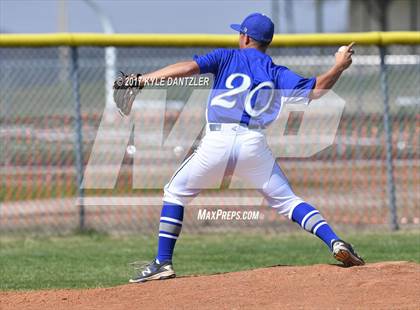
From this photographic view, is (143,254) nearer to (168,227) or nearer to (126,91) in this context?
(168,227)

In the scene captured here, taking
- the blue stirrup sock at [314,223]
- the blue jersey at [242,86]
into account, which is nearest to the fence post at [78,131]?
the blue jersey at [242,86]

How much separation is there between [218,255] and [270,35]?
3161mm

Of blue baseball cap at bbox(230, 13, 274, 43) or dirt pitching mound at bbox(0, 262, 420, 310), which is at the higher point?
blue baseball cap at bbox(230, 13, 274, 43)

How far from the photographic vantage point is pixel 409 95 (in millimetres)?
12695

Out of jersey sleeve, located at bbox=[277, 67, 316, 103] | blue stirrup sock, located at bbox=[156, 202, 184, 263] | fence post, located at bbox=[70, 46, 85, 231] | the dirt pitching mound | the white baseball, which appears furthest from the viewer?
the white baseball

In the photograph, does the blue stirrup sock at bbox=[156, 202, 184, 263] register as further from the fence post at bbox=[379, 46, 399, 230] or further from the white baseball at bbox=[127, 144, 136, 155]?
the fence post at bbox=[379, 46, 399, 230]

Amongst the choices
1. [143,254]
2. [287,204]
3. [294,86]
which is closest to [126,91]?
[294,86]

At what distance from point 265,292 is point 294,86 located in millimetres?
1522

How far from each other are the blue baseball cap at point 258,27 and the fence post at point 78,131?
4555 millimetres

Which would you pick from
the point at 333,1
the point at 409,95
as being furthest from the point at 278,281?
the point at 333,1

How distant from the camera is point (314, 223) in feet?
22.9

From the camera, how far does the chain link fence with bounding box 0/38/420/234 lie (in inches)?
457

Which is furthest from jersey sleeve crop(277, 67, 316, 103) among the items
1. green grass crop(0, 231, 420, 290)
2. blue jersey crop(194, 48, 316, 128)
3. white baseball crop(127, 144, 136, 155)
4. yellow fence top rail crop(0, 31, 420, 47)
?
white baseball crop(127, 144, 136, 155)

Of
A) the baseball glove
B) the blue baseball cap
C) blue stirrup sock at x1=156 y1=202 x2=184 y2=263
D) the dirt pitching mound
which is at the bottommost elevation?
the dirt pitching mound
